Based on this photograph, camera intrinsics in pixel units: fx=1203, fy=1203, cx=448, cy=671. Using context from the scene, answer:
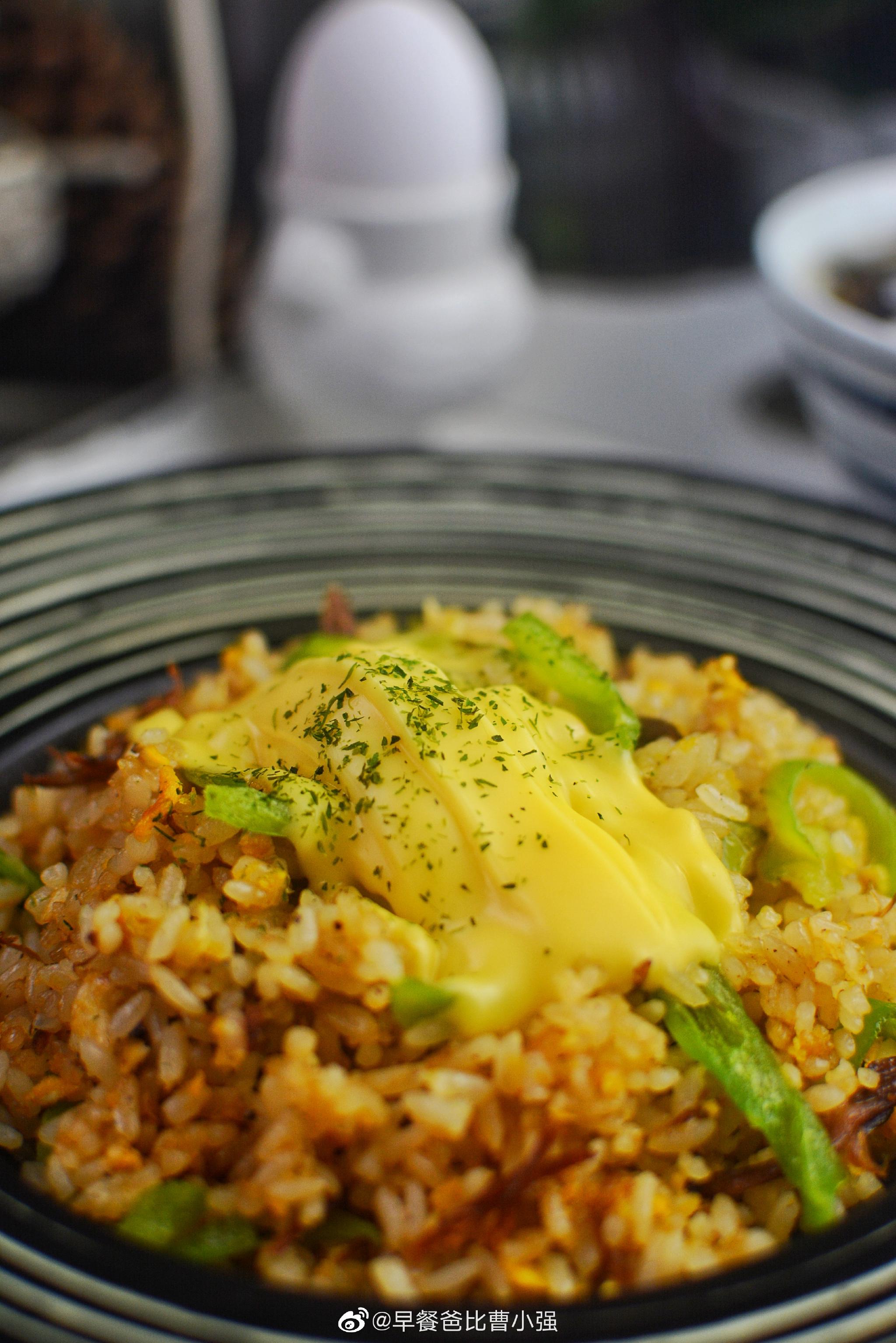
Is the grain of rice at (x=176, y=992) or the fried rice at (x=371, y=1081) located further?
Answer: the grain of rice at (x=176, y=992)

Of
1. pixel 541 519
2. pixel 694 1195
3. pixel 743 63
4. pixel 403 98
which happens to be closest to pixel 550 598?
pixel 541 519

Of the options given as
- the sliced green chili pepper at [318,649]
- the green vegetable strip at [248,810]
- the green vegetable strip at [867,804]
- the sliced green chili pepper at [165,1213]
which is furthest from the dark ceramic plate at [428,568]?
the sliced green chili pepper at [165,1213]

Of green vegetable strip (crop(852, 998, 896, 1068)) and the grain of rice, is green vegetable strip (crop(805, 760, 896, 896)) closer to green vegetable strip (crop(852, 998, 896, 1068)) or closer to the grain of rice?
green vegetable strip (crop(852, 998, 896, 1068))

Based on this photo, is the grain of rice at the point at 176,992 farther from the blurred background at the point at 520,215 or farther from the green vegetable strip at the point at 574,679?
the blurred background at the point at 520,215

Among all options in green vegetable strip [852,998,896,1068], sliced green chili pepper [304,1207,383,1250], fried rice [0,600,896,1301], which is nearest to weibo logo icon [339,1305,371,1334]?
fried rice [0,600,896,1301]

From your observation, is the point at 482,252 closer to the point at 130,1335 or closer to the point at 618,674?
the point at 618,674
